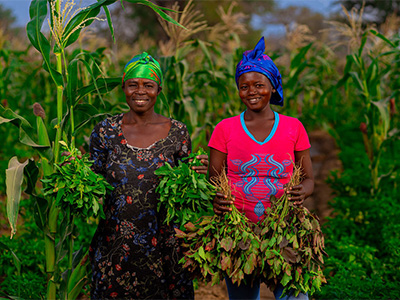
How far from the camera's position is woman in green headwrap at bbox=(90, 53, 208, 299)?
2.41 meters

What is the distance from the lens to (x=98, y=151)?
98.3 inches

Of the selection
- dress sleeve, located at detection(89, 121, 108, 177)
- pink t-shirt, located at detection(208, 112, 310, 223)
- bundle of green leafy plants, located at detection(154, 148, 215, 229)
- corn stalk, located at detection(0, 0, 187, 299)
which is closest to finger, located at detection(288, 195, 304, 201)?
pink t-shirt, located at detection(208, 112, 310, 223)

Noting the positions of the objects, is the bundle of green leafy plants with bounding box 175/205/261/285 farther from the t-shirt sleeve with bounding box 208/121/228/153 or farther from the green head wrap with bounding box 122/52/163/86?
the green head wrap with bounding box 122/52/163/86

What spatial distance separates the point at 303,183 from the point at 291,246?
34 centimetres

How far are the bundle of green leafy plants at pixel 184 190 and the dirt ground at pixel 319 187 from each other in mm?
1575

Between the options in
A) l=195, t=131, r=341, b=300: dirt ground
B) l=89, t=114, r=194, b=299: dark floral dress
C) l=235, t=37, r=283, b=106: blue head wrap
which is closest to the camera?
l=235, t=37, r=283, b=106: blue head wrap

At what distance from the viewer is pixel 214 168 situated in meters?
2.36

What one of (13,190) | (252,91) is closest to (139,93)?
(252,91)

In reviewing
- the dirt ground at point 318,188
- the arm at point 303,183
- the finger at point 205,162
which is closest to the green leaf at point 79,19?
the finger at point 205,162

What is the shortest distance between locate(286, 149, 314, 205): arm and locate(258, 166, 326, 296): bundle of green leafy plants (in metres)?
0.03

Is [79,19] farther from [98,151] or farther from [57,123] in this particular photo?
[98,151]

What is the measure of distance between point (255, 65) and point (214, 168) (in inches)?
22.5

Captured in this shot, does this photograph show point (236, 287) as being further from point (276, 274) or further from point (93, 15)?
point (93, 15)

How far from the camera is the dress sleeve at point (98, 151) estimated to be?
2.48 m
